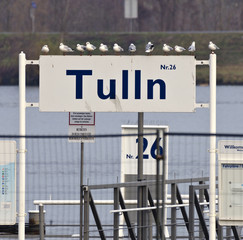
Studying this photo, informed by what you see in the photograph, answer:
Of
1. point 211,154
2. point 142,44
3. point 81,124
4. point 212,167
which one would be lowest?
point 212,167

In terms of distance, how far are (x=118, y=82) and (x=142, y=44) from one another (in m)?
79.1

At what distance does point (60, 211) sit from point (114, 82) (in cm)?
536

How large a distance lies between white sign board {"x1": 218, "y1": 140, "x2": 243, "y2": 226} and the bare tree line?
89.4m

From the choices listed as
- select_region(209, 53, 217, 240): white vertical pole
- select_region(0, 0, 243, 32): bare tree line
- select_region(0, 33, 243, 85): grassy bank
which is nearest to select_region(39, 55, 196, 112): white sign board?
select_region(209, 53, 217, 240): white vertical pole

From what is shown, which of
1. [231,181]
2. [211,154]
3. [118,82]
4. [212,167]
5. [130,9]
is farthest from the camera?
[130,9]

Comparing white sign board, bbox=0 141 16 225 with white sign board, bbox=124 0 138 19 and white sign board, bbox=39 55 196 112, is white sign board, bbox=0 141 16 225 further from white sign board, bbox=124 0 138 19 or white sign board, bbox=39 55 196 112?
white sign board, bbox=124 0 138 19

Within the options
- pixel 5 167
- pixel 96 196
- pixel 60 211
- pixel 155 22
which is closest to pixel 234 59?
pixel 155 22

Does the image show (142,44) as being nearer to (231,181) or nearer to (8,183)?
(8,183)

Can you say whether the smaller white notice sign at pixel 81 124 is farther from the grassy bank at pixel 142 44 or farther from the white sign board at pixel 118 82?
the grassy bank at pixel 142 44

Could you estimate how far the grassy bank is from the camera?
83.7 metres

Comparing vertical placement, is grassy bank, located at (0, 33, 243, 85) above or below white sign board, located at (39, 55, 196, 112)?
above

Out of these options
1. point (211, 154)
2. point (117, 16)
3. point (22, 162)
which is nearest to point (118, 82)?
point (211, 154)

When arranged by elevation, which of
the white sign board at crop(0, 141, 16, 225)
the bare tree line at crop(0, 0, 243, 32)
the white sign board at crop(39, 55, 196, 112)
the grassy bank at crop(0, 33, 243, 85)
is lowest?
the white sign board at crop(0, 141, 16, 225)

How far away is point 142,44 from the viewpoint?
90.8 meters
